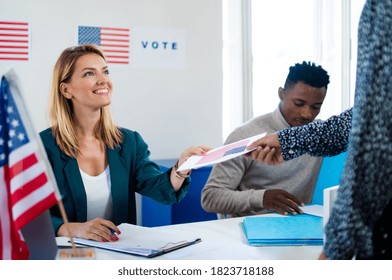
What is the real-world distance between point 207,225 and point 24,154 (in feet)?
2.51

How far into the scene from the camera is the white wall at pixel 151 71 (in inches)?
111

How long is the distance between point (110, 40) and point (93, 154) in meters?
1.46

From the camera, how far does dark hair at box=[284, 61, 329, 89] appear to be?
1999mm

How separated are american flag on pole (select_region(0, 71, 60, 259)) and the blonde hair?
816mm

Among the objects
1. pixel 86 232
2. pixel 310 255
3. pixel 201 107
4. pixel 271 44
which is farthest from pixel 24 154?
pixel 271 44

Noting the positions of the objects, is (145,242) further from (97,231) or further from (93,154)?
(93,154)

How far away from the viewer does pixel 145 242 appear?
1206mm

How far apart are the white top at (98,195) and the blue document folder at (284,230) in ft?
1.66

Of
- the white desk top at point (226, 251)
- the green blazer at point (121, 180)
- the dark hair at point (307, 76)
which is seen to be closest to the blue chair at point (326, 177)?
the dark hair at point (307, 76)

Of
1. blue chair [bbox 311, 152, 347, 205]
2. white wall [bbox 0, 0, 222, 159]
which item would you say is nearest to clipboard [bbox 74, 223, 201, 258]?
blue chair [bbox 311, 152, 347, 205]

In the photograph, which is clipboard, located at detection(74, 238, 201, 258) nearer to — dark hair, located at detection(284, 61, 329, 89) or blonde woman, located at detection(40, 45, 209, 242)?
blonde woman, located at detection(40, 45, 209, 242)

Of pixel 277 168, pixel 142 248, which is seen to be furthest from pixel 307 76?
pixel 142 248

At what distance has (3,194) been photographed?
846 mm

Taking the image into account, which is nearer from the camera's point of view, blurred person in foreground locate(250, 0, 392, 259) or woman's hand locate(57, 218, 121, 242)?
blurred person in foreground locate(250, 0, 392, 259)
